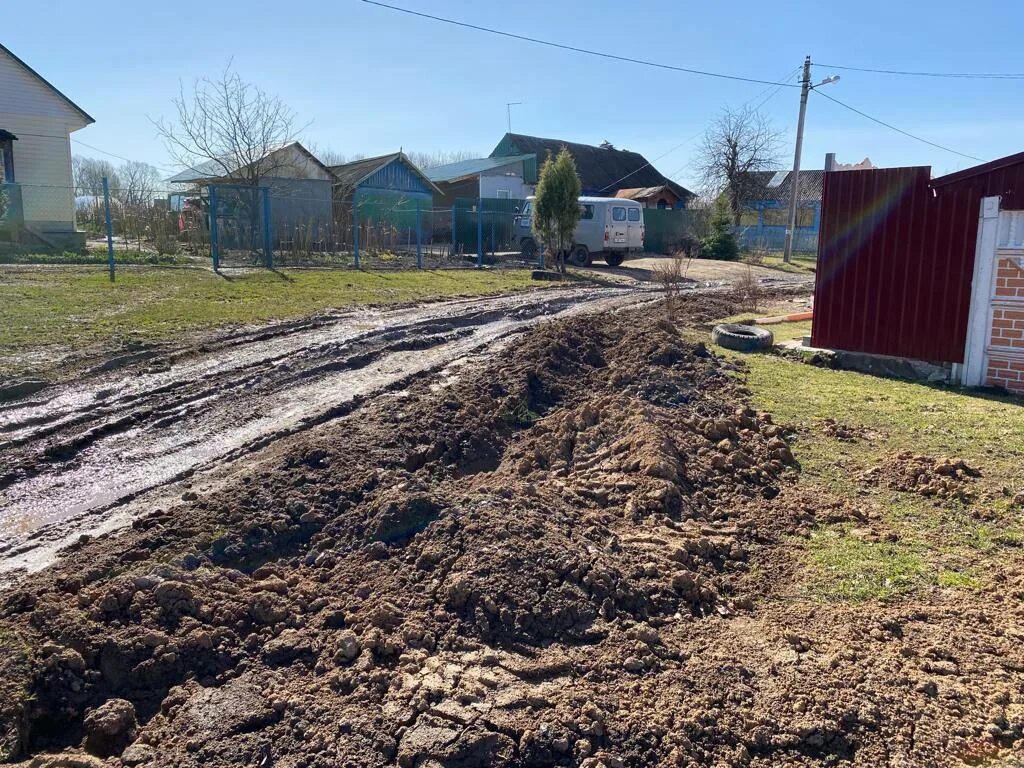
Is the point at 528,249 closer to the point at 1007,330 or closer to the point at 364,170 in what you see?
the point at 364,170

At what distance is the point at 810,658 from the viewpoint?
3301 mm

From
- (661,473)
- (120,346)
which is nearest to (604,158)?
(120,346)

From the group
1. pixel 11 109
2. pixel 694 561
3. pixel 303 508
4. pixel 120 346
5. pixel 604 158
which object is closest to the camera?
pixel 694 561

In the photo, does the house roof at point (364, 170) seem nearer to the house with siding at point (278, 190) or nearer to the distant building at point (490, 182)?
the house with siding at point (278, 190)

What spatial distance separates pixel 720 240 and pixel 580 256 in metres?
11.5

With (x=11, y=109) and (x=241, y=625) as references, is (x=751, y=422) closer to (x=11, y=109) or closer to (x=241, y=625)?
(x=241, y=625)

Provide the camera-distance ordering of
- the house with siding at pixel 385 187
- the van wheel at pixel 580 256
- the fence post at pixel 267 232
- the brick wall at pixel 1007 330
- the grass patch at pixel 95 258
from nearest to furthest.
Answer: the brick wall at pixel 1007 330
the grass patch at pixel 95 258
the fence post at pixel 267 232
the van wheel at pixel 580 256
the house with siding at pixel 385 187

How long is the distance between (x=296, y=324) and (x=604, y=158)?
128 ft

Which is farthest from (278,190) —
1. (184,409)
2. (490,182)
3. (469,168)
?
(184,409)

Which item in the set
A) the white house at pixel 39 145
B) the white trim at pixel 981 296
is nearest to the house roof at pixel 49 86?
the white house at pixel 39 145

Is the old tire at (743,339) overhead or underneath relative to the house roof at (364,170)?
underneath

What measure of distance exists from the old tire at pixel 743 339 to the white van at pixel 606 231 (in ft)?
44.4

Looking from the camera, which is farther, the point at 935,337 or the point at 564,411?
the point at 935,337

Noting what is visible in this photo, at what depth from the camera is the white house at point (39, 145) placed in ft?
74.7
